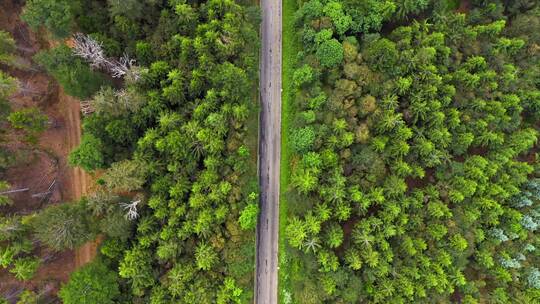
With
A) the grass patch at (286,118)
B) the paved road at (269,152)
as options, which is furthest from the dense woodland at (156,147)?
the grass patch at (286,118)

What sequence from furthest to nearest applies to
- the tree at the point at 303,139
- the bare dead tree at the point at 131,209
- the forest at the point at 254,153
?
1. the tree at the point at 303,139
2. the forest at the point at 254,153
3. the bare dead tree at the point at 131,209

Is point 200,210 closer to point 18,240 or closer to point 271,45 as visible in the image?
point 18,240

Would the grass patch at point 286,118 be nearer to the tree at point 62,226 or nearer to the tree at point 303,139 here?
the tree at point 303,139

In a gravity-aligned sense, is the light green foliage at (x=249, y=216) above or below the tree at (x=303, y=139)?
below

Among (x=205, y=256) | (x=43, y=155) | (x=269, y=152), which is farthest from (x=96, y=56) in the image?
(x=205, y=256)

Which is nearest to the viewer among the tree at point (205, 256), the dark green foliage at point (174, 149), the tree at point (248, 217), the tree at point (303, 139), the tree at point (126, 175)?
the tree at point (126, 175)

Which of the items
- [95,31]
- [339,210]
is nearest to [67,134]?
[95,31]
